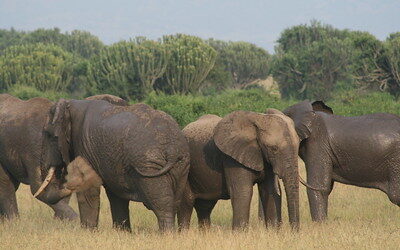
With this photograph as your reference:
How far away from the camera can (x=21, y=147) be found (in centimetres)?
1235

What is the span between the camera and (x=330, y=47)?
75250 mm

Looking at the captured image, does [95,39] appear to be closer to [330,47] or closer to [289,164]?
[330,47]

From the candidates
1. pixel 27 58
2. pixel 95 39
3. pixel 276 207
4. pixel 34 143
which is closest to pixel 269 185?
pixel 276 207

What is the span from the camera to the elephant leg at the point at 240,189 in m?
10.1

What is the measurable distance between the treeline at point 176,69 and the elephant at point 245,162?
45.5 m

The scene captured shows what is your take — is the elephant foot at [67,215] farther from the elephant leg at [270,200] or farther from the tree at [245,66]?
the tree at [245,66]

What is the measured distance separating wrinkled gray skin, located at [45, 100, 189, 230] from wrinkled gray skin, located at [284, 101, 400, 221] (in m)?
2.72

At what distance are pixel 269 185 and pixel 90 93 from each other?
2056 inches

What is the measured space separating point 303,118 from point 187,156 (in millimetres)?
2637

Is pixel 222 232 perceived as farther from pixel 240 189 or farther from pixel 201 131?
pixel 201 131

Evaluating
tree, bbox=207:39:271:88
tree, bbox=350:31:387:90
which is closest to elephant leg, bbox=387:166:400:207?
tree, bbox=350:31:387:90

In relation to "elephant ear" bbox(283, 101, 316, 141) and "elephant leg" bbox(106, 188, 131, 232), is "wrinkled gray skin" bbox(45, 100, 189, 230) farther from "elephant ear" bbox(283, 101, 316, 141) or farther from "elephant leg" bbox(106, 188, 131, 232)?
"elephant ear" bbox(283, 101, 316, 141)

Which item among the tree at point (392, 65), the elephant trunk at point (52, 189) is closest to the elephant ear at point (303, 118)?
the elephant trunk at point (52, 189)

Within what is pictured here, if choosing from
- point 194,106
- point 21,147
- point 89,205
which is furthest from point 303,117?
point 194,106
